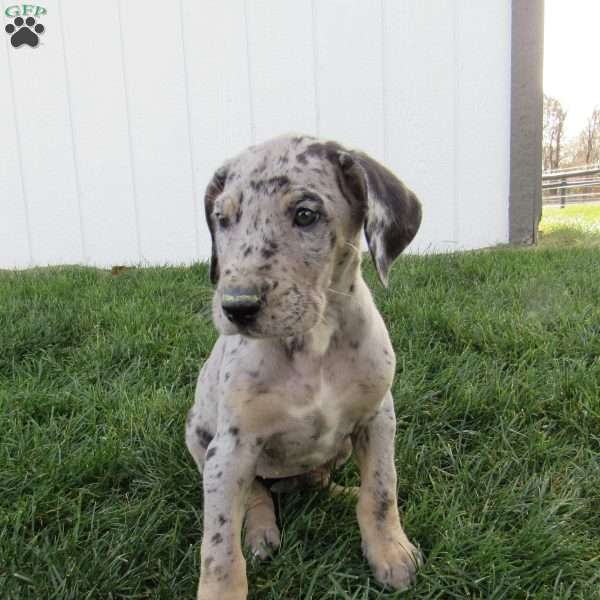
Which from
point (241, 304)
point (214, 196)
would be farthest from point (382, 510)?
point (214, 196)

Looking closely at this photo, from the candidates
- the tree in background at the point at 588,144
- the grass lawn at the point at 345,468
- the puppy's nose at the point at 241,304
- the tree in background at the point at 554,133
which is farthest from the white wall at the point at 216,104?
the tree in background at the point at 588,144

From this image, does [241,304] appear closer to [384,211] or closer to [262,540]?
[384,211]

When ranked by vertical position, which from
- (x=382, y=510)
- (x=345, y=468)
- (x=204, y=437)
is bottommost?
(x=345, y=468)

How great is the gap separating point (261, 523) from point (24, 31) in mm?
6597

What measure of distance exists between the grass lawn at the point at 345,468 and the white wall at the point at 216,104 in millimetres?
2389

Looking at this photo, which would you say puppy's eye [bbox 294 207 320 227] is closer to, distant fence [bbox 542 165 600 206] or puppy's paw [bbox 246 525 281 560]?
puppy's paw [bbox 246 525 281 560]

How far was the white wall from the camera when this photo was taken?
677 centimetres

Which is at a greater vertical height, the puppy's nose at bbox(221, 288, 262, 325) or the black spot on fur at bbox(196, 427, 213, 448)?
the puppy's nose at bbox(221, 288, 262, 325)

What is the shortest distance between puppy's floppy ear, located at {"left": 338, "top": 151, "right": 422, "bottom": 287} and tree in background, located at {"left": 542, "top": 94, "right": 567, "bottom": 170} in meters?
32.2

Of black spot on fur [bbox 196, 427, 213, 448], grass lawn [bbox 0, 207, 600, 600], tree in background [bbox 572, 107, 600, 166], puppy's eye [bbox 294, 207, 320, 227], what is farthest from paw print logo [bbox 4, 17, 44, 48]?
tree in background [bbox 572, 107, 600, 166]

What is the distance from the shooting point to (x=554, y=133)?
39.0 metres

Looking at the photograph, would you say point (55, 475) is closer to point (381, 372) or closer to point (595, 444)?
point (381, 372)

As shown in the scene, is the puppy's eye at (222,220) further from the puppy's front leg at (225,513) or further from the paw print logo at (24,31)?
the paw print logo at (24,31)

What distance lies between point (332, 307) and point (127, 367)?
78.6 inches
